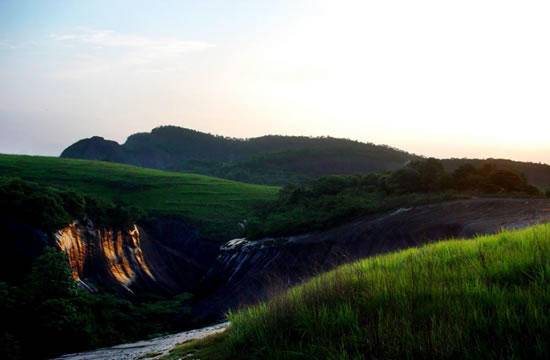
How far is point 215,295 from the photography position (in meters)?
48.1

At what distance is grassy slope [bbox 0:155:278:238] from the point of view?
277 ft

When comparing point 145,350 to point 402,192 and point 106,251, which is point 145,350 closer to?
point 106,251

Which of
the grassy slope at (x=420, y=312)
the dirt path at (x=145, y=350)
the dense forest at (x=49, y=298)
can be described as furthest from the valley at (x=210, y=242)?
the grassy slope at (x=420, y=312)

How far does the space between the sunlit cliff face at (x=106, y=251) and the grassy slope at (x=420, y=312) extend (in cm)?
3737

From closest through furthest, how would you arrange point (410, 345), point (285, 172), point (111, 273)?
point (410, 345) < point (111, 273) < point (285, 172)

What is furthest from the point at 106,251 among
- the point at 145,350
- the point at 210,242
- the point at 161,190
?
the point at 161,190

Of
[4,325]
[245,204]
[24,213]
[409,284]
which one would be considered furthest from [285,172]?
[409,284]

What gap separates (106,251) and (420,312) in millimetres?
49116

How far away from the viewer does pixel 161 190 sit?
10294cm

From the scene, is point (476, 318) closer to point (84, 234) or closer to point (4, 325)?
point (4, 325)

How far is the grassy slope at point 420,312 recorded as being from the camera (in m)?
7.09

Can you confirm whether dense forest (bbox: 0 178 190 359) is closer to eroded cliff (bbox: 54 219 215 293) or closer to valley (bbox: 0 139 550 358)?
valley (bbox: 0 139 550 358)

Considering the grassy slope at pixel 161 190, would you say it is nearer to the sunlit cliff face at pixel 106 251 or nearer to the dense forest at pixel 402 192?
the sunlit cliff face at pixel 106 251

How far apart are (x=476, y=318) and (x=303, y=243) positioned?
40.1 meters
